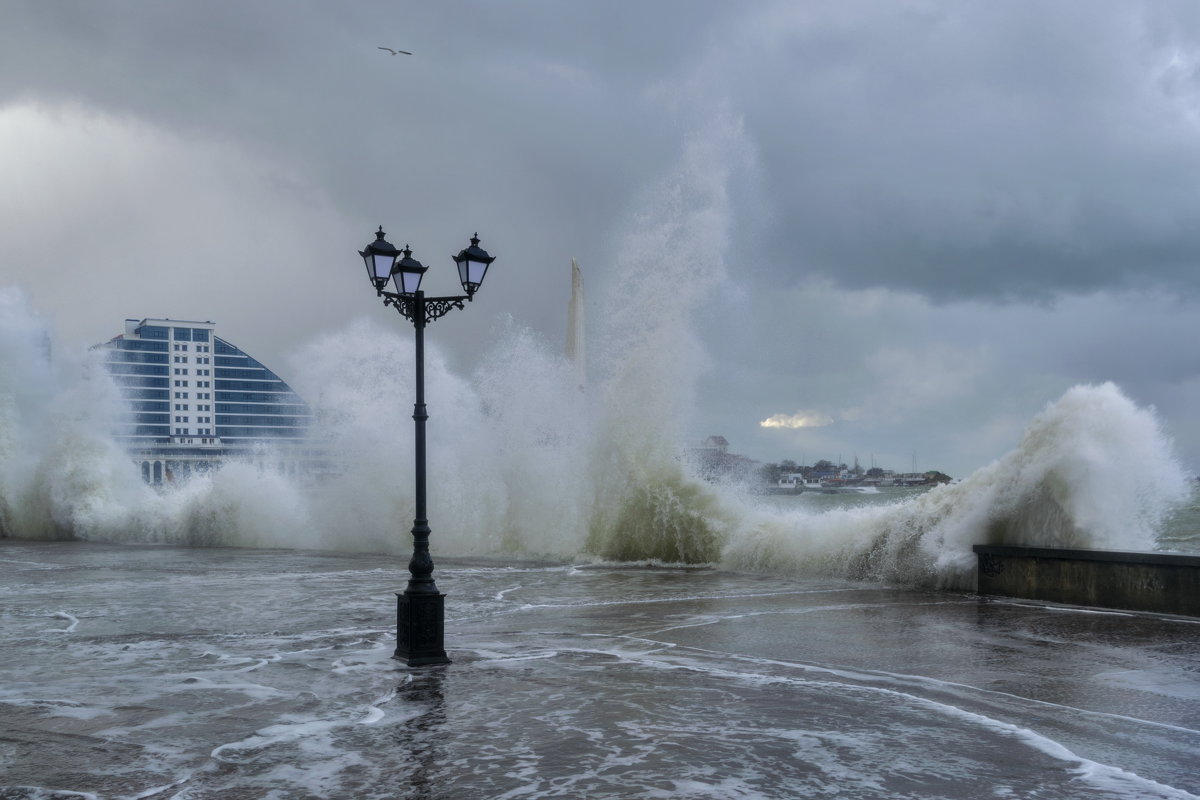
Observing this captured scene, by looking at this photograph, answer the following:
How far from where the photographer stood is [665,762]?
18.3 feet

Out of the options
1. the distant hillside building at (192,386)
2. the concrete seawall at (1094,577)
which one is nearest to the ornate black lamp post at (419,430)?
the concrete seawall at (1094,577)

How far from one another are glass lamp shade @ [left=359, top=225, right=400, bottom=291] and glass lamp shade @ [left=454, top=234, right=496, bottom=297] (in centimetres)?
62

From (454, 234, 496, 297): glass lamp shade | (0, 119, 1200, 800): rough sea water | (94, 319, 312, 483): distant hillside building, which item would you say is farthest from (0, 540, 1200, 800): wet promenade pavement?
(94, 319, 312, 483): distant hillside building

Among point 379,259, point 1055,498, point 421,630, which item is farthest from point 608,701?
point 1055,498

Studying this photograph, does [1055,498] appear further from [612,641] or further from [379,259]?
[379,259]

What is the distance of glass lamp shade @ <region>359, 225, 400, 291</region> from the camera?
28.9ft

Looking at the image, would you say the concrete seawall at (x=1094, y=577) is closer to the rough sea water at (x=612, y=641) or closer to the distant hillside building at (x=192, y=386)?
the rough sea water at (x=612, y=641)

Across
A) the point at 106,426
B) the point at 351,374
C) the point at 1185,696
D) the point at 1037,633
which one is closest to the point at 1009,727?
the point at 1185,696

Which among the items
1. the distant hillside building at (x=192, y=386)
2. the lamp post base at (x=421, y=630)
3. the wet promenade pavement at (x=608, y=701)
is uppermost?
the distant hillside building at (x=192, y=386)

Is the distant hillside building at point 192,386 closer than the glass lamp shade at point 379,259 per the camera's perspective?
No

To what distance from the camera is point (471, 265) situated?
920 centimetres

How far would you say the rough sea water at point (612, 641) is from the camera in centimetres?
552

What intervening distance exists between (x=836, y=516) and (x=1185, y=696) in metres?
11.2

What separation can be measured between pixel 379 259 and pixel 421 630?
3.35 metres
